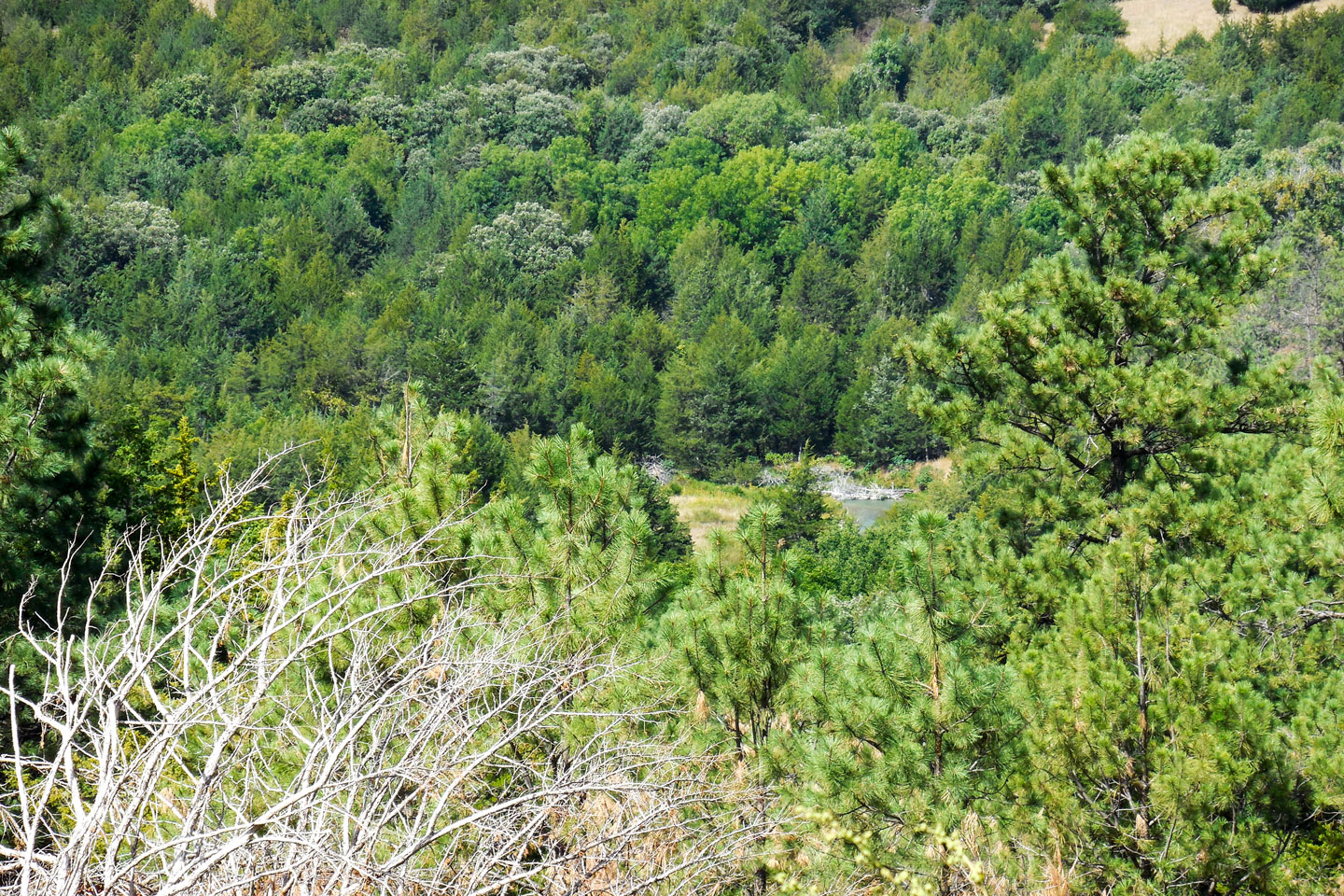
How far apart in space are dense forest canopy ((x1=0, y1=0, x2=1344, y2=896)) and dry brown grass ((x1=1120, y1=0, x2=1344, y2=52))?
1.83 m

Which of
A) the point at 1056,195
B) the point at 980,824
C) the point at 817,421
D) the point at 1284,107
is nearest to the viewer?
the point at 980,824

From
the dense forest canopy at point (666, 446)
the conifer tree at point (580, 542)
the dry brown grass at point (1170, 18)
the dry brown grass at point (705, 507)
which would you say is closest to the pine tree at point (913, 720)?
the dense forest canopy at point (666, 446)

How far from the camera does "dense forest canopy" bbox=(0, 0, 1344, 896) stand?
5.09m

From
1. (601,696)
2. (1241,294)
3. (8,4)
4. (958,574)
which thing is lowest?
(958,574)

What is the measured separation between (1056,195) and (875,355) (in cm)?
4345

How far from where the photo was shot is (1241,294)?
11.7 metres

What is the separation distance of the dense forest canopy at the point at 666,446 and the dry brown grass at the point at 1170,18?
1835 millimetres

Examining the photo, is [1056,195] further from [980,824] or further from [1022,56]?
[1022,56]

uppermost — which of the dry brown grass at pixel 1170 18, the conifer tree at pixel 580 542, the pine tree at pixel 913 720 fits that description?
the dry brown grass at pixel 1170 18

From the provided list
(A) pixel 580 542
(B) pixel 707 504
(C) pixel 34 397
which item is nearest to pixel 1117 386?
(A) pixel 580 542

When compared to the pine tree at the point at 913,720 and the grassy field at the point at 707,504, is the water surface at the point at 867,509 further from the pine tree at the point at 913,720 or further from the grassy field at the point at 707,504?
the pine tree at the point at 913,720

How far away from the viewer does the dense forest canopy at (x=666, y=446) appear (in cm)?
509

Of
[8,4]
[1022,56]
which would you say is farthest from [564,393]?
[8,4]

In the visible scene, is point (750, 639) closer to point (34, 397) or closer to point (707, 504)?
point (34, 397)
